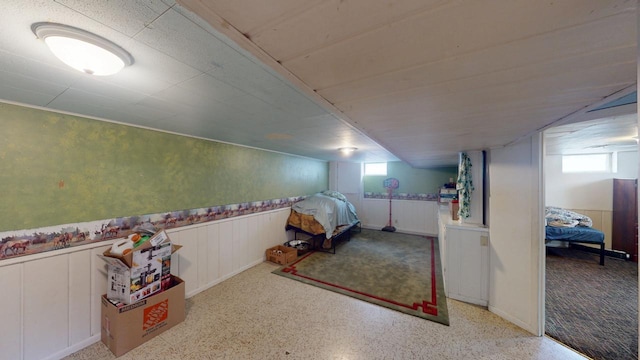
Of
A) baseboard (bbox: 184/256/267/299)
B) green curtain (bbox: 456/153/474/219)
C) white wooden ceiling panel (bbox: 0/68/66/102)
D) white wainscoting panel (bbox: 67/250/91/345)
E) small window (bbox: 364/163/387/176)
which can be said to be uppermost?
white wooden ceiling panel (bbox: 0/68/66/102)

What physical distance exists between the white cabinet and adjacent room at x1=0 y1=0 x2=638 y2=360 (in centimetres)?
2

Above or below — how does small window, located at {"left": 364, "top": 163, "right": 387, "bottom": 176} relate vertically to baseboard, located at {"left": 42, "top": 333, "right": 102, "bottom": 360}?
above

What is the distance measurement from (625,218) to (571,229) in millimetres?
1092

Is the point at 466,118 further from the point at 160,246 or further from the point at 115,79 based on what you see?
the point at 160,246

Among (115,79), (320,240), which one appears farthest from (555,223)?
(115,79)

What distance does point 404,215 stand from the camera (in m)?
6.01

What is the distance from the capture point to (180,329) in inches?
83.7

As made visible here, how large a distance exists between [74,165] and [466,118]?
3.27 m

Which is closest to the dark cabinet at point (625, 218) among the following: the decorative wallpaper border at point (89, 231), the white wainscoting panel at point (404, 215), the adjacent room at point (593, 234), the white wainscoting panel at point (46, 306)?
the adjacent room at point (593, 234)

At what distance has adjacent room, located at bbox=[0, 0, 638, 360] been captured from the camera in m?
0.62

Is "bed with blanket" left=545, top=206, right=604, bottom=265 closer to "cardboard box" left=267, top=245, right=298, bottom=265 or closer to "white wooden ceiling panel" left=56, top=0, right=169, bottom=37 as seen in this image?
"cardboard box" left=267, top=245, right=298, bottom=265

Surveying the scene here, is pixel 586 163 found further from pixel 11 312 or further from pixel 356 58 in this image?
pixel 11 312

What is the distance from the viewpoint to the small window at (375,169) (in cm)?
643

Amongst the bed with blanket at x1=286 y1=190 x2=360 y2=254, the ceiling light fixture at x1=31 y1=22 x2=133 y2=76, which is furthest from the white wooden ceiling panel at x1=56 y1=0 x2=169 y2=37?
the bed with blanket at x1=286 y1=190 x2=360 y2=254
